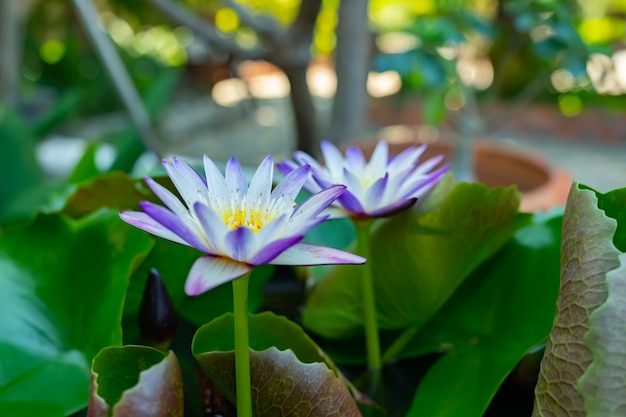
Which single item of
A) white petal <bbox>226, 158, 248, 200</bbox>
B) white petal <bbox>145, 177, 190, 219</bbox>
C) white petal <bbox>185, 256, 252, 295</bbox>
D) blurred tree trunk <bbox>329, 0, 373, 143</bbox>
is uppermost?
blurred tree trunk <bbox>329, 0, 373, 143</bbox>

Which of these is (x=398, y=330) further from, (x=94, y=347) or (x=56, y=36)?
(x=56, y=36)

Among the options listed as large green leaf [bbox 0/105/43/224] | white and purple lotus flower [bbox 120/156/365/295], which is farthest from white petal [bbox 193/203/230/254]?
large green leaf [bbox 0/105/43/224]

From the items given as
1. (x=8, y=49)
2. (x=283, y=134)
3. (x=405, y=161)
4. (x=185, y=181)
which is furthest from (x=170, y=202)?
(x=283, y=134)

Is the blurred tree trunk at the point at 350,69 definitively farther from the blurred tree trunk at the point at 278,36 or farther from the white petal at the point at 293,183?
the white petal at the point at 293,183

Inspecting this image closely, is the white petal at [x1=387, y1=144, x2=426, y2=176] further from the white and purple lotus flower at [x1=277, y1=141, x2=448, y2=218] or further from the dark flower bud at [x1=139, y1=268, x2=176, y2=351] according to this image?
the dark flower bud at [x1=139, y1=268, x2=176, y2=351]

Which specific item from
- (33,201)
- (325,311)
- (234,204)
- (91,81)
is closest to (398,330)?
(325,311)

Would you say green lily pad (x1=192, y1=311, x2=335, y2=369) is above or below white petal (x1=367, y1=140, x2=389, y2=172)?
below

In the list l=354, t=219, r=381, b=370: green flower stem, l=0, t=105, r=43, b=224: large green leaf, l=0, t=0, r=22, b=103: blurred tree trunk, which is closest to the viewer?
l=354, t=219, r=381, b=370: green flower stem
